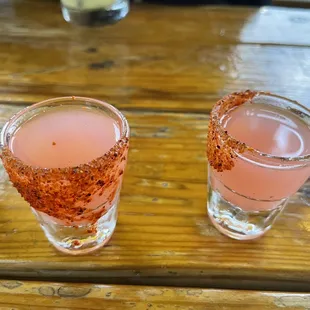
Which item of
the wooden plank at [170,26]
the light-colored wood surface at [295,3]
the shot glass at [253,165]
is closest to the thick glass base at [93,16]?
the wooden plank at [170,26]

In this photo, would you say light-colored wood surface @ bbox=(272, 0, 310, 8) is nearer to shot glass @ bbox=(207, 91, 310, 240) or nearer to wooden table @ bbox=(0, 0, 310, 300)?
wooden table @ bbox=(0, 0, 310, 300)

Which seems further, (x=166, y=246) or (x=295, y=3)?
(x=295, y=3)

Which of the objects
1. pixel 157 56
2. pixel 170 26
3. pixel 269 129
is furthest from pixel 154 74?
pixel 269 129

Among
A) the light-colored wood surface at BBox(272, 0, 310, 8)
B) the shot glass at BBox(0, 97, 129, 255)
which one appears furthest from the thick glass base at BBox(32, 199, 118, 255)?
the light-colored wood surface at BBox(272, 0, 310, 8)

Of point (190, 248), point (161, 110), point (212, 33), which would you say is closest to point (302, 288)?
point (190, 248)

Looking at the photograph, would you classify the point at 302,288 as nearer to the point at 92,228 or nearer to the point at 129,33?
the point at 92,228

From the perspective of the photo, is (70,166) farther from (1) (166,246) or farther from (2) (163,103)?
(2) (163,103)

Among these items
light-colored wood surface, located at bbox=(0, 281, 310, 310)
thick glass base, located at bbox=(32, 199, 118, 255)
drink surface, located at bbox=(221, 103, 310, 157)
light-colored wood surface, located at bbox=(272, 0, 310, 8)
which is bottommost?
light-colored wood surface, located at bbox=(0, 281, 310, 310)
